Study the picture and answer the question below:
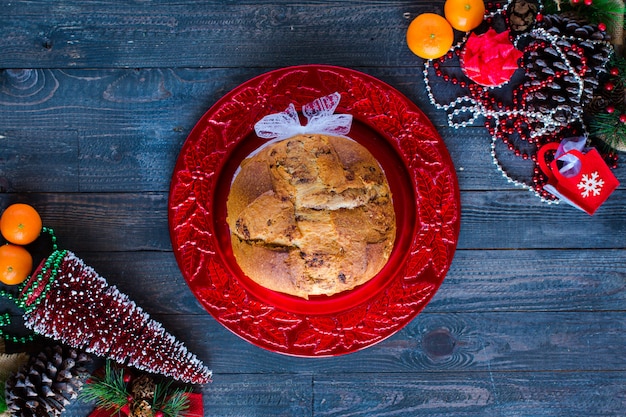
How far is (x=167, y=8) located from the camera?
158 centimetres

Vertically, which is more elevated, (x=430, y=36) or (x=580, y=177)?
(x=430, y=36)

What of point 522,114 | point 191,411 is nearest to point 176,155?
point 191,411

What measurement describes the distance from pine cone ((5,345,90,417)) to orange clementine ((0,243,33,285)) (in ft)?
0.70

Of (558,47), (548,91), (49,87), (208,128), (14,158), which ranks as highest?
(49,87)

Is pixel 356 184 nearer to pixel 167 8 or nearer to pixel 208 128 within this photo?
pixel 208 128

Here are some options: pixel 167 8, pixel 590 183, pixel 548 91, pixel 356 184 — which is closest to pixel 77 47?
pixel 167 8

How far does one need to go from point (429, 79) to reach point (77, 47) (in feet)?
3.36

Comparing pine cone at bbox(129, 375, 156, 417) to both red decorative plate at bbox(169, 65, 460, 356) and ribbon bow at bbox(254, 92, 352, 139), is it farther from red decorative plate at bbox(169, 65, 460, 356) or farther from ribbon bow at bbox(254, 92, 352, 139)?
ribbon bow at bbox(254, 92, 352, 139)

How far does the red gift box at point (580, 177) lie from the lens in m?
1.53

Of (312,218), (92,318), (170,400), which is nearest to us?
(312,218)

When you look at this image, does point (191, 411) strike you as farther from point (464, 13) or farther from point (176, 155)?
point (464, 13)

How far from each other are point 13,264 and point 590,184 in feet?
5.27

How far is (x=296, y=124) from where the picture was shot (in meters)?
1.38

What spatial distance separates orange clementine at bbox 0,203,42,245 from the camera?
147 cm
